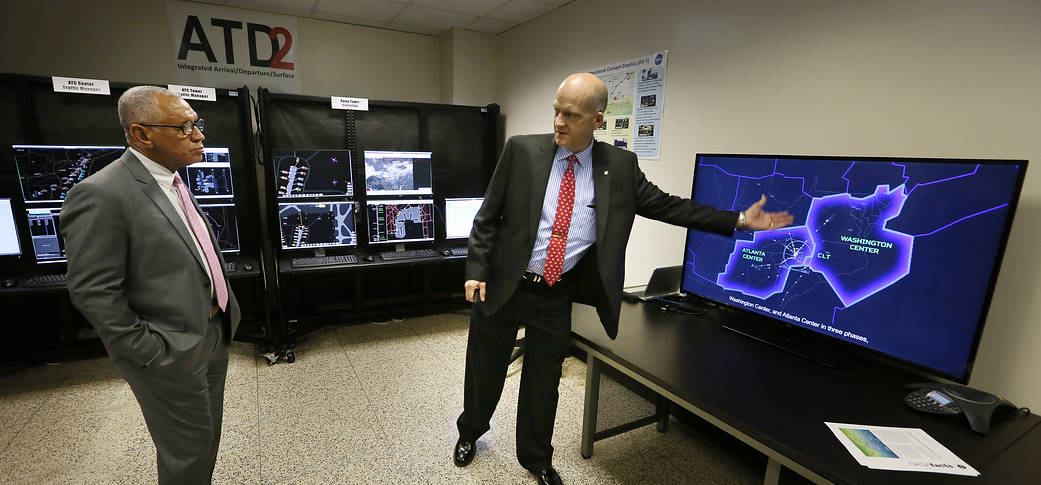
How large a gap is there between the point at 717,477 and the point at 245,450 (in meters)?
2.11

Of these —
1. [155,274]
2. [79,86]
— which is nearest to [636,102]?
[155,274]

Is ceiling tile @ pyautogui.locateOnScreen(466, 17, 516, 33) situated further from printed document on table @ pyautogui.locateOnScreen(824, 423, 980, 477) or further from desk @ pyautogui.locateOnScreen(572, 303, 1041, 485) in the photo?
printed document on table @ pyautogui.locateOnScreen(824, 423, 980, 477)

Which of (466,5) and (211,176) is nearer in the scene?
(211,176)

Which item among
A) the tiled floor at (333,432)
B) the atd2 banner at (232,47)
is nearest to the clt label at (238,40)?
the atd2 banner at (232,47)

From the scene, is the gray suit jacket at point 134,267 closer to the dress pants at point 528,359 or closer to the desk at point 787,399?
the dress pants at point 528,359

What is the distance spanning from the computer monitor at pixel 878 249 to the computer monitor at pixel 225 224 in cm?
310

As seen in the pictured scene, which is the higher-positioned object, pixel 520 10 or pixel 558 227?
pixel 520 10

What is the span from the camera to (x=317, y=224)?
3.31 metres

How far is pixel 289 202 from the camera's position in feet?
10.6

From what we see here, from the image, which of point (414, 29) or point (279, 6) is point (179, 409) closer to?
point (279, 6)

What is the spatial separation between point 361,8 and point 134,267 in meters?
2.96

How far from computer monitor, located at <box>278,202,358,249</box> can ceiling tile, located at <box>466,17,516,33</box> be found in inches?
73.4

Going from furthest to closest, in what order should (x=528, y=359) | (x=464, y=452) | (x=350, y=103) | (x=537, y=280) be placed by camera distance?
(x=350, y=103) < (x=464, y=452) < (x=528, y=359) < (x=537, y=280)

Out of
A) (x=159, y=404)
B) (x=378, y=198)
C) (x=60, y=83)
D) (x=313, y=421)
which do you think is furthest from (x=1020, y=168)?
(x=60, y=83)
